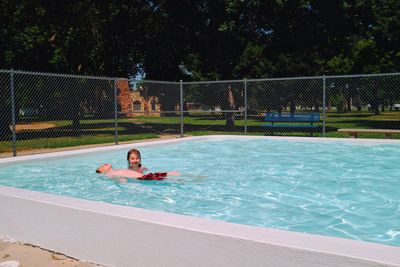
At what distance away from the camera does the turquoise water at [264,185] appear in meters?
5.07

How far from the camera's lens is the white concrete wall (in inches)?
102

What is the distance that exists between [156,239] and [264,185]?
4.22m

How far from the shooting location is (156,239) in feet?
10.8

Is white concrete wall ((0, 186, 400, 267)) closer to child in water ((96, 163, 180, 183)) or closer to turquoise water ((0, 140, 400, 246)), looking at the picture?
turquoise water ((0, 140, 400, 246))

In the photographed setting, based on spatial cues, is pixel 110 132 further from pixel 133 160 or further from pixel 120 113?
pixel 133 160

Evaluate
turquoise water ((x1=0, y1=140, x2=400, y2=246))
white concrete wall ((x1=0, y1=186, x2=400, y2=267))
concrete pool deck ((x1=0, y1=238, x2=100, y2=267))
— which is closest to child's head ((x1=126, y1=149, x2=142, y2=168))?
turquoise water ((x1=0, y1=140, x2=400, y2=246))

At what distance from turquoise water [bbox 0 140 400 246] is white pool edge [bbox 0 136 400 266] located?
1851mm

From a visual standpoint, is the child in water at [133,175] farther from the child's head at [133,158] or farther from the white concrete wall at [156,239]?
the white concrete wall at [156,239]

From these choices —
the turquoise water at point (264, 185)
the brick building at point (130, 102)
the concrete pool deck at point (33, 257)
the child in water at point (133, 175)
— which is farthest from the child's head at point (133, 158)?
the brick building at point (130, 102)

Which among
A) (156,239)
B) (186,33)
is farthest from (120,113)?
(156,239)

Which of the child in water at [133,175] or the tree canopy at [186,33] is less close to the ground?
the tree canopy at [186,33]

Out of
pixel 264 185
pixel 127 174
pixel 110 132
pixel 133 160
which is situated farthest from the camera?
pixel 110 132

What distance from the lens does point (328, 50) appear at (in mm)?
23438

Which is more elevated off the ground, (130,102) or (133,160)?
(130,102)
